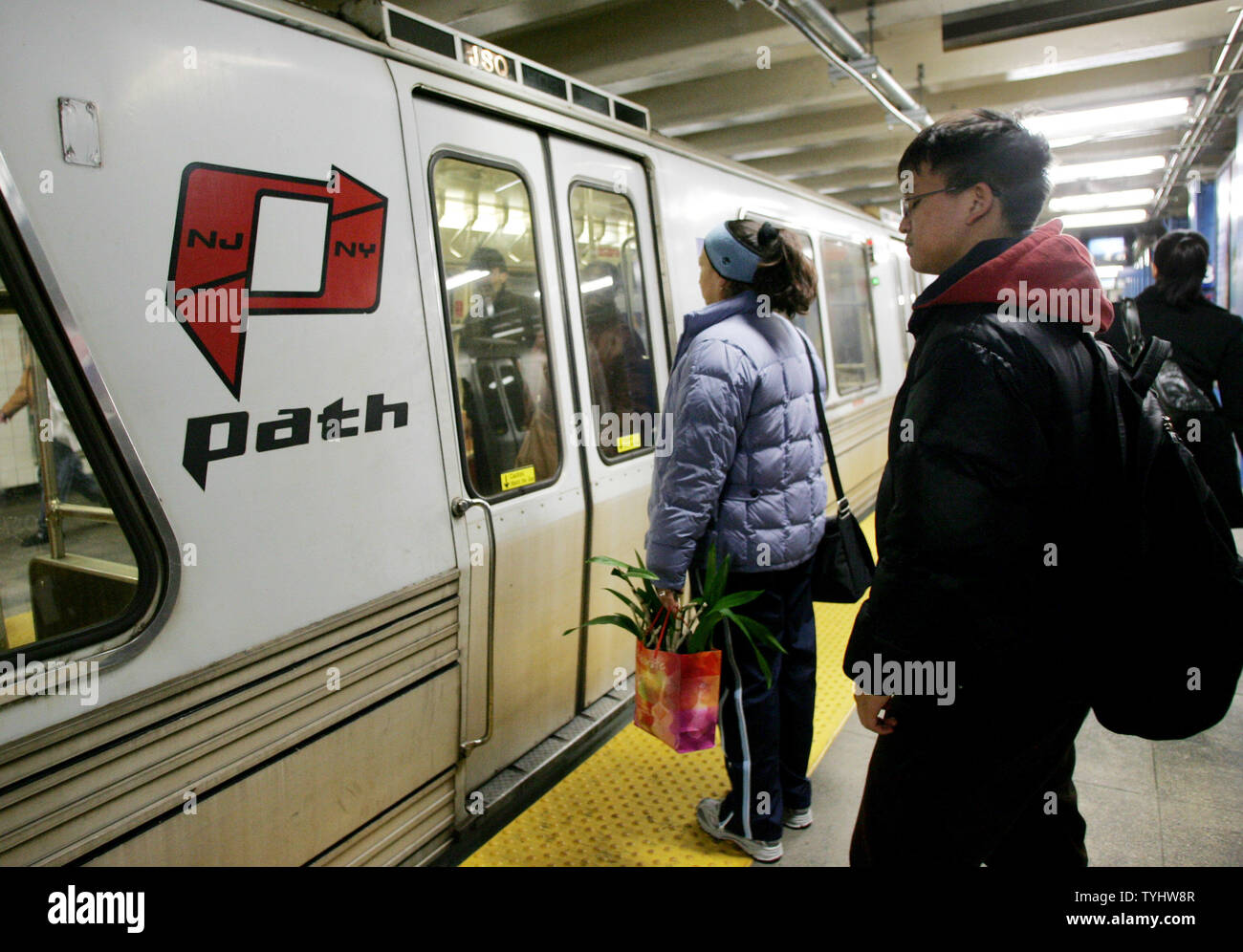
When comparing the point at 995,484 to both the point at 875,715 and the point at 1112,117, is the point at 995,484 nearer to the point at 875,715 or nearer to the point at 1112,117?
the point at 875,715

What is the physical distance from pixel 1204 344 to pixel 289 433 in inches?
150

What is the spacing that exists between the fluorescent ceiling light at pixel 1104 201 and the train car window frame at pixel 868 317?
287 inches

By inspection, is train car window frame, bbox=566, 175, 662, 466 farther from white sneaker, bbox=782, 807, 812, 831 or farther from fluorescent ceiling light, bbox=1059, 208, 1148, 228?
fluorescent ceiling light, bbox=1059, 208, 1148, 228

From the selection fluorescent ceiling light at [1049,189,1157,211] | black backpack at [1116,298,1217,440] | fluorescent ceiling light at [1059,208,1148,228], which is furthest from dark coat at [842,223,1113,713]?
fluorescent ceiling light at [1059,208,1148,228]

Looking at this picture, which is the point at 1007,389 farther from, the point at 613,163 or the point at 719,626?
the point at 613,163

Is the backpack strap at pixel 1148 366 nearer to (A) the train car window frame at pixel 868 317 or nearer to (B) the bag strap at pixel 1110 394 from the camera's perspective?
(B) the bag strap at pixel 1110 394

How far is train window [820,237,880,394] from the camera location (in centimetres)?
613

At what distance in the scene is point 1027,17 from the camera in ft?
16.6

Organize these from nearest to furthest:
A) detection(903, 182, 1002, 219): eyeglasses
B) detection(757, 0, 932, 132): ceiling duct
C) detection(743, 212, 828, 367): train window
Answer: detection(903, 182, 1002, 219): eyeglasses
detection(757, 0, 932, 132): ceiling duct
detection(743, 212, 828, 367): train window

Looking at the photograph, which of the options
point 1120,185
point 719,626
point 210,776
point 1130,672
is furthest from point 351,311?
point 1120,185

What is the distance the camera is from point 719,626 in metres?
2.62

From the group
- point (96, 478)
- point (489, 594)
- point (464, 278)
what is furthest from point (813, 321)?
point (96, 478)

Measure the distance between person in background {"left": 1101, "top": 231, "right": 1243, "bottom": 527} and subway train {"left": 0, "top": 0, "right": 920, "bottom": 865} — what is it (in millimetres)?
2540
